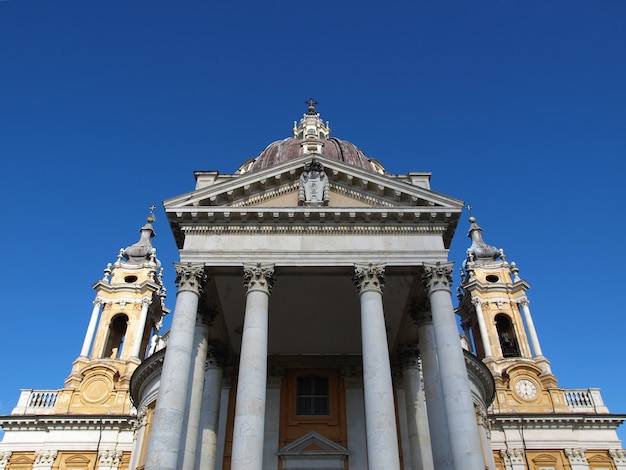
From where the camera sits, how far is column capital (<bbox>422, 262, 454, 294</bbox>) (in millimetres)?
16766

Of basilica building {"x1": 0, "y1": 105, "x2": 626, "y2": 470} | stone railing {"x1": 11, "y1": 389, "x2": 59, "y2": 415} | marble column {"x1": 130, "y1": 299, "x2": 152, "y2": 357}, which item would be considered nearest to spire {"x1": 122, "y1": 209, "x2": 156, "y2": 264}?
marble column {"x1": 130, "y1": 299, "x2": 152, "y2": 357}

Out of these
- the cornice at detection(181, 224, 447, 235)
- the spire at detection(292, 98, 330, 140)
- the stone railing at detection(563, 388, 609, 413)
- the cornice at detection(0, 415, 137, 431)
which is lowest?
the cornice at detection(181, 224, 447, 235)

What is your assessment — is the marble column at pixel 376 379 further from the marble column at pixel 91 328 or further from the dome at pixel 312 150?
the marble column at pixel 91 328

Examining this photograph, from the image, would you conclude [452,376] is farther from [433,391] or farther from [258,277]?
[258,277]

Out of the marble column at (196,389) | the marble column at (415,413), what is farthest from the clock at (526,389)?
the marble column at (196,389)

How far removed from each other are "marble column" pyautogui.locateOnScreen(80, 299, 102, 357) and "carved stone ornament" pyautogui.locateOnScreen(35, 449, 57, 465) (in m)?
6.60

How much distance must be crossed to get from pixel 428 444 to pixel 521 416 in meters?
16.3

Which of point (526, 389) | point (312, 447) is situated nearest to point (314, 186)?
point (312, 447)

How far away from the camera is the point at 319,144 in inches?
1299

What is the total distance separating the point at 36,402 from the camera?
34.8 metres

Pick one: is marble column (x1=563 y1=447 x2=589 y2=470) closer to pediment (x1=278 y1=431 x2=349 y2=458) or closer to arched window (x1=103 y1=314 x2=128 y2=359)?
pediment (x1=278 y1=431 x2=349 y2=458)

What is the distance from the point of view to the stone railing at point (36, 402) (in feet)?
112

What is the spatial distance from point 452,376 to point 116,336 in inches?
1223

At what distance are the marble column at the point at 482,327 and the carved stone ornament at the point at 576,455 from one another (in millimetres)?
7119
